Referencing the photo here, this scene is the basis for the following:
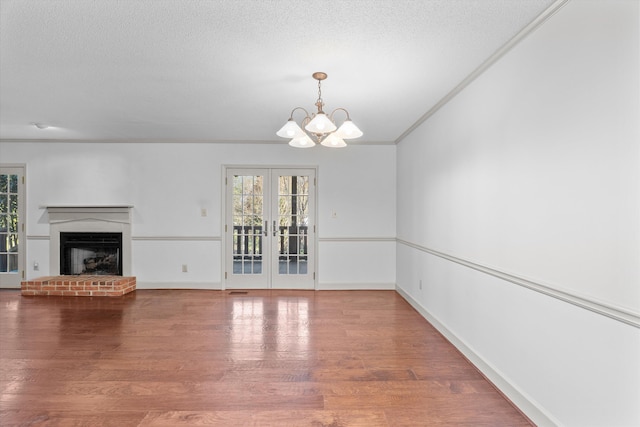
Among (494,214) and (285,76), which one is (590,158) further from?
(285,76)

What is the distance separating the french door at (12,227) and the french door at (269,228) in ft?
10.6

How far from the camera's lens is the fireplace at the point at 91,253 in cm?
571

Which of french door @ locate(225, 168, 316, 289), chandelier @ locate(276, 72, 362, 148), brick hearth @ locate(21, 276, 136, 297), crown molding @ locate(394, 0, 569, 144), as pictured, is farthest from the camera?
french door @ locate(225, 168, 316, 289)

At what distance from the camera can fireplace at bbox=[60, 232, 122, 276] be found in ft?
18.7

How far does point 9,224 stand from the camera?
18.7 feet

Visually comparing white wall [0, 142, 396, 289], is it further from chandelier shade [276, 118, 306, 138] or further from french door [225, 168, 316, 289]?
chandelier shade [276, 118, 306, 138]

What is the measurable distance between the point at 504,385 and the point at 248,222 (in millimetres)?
4241

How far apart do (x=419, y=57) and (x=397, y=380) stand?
7.89 feet

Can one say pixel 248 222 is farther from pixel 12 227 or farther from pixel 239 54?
pixel 12 227

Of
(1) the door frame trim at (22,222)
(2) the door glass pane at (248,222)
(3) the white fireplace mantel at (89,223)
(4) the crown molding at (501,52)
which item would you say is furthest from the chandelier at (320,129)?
(1) the door frame trim at (22,222)

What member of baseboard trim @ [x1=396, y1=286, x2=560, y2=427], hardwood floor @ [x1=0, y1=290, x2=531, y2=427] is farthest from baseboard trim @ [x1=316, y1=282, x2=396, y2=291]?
baseboard trim @ [x1=396, y1=286, x2=560, y2=427]

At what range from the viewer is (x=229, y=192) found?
18.9 feet

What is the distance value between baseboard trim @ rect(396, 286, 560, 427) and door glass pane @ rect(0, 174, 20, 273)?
6.46 metres

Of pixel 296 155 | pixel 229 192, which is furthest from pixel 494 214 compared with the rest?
pixel 229 192
